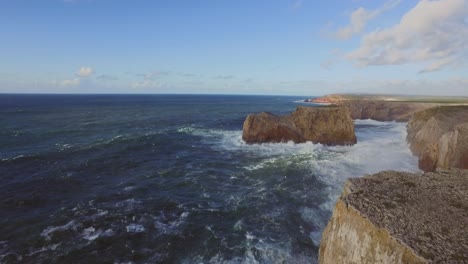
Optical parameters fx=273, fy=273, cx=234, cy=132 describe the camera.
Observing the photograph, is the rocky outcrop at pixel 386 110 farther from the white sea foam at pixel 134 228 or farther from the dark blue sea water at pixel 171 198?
the white sea foam at pixel 134 228

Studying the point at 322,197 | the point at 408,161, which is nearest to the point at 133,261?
the point at 322,197

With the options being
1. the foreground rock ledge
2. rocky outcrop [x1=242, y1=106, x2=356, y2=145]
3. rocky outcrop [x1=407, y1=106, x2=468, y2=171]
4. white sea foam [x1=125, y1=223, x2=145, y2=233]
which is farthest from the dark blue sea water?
the foreground rock ledge

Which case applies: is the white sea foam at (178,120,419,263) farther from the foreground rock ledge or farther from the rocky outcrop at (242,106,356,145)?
the foreground rock ledge

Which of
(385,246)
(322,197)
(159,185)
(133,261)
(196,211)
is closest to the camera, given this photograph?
(385,246)

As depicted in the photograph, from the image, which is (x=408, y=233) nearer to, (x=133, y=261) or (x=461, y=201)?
(x=461, y=201)

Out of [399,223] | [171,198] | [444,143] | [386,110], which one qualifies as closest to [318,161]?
[444,143]

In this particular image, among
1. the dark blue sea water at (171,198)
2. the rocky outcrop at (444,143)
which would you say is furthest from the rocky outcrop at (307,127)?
the rocky outcrop at (444,143)
